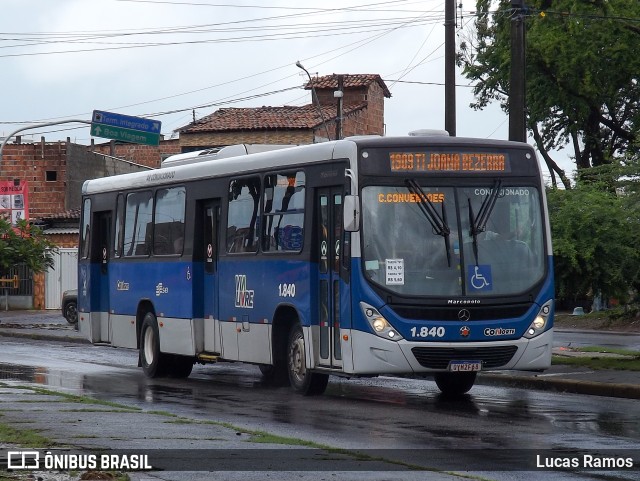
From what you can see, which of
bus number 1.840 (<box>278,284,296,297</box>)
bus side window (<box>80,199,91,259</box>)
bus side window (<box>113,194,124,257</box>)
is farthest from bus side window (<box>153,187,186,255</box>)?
bus number 1.840 (<box>278,284,296,297</box>)

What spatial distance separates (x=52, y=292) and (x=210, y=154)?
36.1 m

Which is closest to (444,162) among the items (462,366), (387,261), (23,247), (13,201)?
(387,261)

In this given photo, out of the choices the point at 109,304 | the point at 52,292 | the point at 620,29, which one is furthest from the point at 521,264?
the point at 52,292

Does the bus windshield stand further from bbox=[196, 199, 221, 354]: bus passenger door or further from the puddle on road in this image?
the puddle on road

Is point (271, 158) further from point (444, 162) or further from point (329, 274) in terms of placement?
point (444, 162)

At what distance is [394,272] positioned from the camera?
1602 centimetres

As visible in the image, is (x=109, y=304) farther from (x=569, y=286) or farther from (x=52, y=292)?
(x=52, y=292)

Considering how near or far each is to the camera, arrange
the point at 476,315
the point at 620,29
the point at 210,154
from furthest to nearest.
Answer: the point at 620,29 < the point at 210,154 < the point at 476,315

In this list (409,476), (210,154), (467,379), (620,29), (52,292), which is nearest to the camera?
(409,476)

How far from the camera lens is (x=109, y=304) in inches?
949

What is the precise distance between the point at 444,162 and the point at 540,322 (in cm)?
225

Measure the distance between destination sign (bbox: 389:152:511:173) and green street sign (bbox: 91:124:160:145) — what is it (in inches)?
1224

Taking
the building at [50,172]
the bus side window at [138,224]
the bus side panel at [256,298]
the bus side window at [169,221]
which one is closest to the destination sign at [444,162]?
the bus side panel at [256,298]

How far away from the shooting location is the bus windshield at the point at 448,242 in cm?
1603
